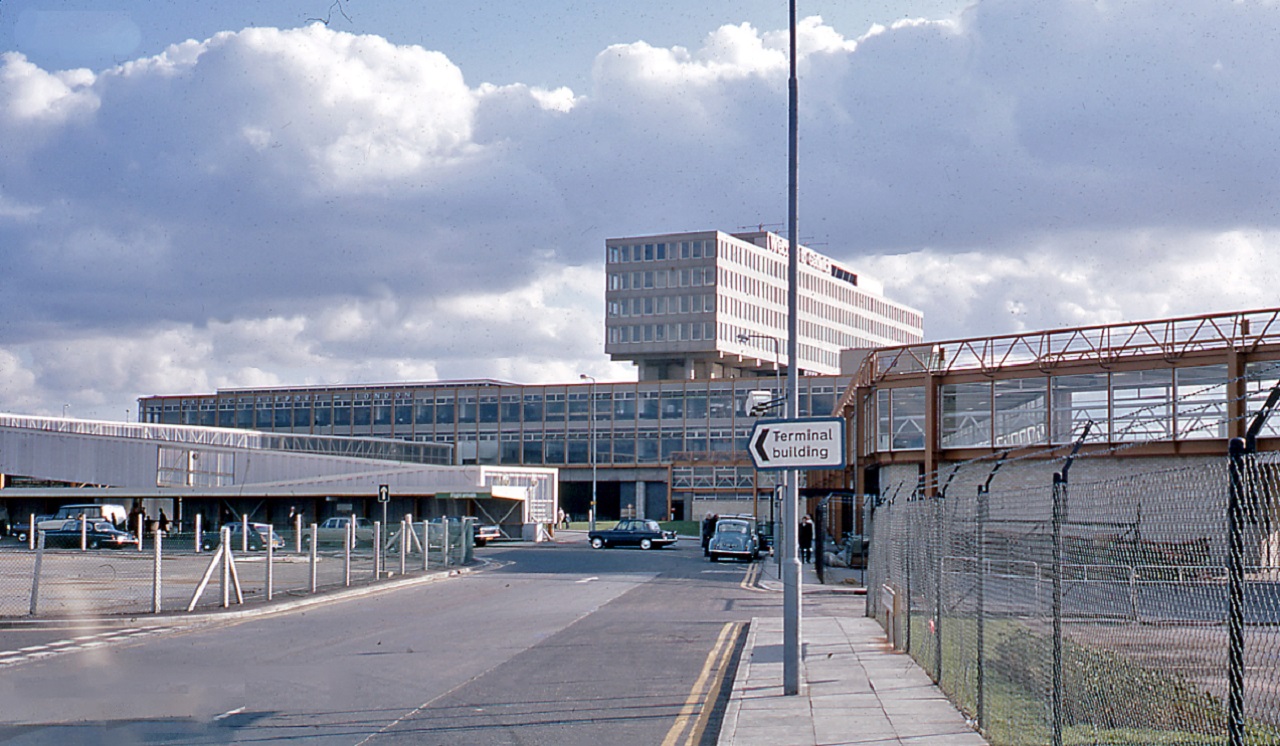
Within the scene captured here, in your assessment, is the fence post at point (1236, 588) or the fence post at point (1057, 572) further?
the fence post at point (1057, 572)

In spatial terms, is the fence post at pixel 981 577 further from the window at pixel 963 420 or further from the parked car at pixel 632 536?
the parked car at pixel 632 536

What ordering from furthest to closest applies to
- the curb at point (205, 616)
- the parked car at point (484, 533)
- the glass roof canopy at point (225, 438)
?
1. the glass roof canopy at point (225, 438)
2. the parked car at point (484, 533)
3. the curb at point (205, 616)

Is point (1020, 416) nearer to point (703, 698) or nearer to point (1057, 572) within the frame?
point (703, 698)

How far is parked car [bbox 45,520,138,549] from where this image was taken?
52312 mm

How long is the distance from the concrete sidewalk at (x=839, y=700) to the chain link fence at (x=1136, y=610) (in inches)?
14.8

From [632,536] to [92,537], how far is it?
2313 centimetres

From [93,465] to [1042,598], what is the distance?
76.7 meters

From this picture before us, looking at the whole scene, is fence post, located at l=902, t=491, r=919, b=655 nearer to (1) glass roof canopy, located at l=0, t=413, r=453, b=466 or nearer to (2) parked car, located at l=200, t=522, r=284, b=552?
(2) parked car, located at l=200, t=522, r=284, b=552

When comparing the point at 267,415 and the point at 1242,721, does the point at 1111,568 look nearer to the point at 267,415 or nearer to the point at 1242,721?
the point at 1242,721

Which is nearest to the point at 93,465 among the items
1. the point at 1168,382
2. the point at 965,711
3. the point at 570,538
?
the point at 570,538

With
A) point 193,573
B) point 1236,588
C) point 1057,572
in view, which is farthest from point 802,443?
point 193,573

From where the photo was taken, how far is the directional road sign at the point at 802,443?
45.4ft

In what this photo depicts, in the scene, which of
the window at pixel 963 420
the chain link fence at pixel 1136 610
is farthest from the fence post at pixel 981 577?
the window at pixel 963 420

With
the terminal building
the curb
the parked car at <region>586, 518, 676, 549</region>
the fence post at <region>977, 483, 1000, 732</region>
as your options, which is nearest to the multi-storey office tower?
the terminal building
